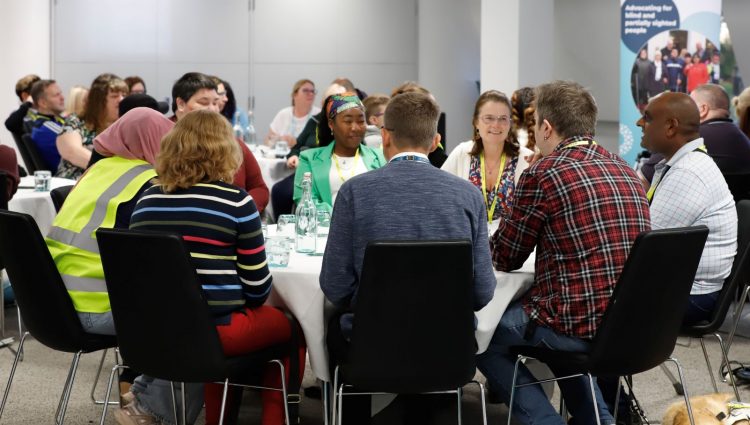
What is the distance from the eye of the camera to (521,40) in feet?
28.9

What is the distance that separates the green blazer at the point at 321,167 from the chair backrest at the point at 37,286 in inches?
65.9

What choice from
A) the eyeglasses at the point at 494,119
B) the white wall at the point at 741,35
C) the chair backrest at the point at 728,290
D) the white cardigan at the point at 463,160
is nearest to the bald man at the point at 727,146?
the white cardigan at the point at 463,160

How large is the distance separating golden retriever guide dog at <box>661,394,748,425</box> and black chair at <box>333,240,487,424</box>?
0.96 m

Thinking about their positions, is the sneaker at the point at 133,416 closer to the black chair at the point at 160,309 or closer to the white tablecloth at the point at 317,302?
the black chair at the point at 160,309

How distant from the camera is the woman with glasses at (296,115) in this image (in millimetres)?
9219

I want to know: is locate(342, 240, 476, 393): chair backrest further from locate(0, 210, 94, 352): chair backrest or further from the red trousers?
locate(0, 210, 94, 352): chair backrest

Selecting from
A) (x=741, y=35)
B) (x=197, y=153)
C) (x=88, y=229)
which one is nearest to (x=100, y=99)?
(x=88, y=229)

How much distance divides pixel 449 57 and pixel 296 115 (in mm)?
2380

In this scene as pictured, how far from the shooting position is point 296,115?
30.9ft

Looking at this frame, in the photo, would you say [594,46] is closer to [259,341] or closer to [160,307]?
[259,341]

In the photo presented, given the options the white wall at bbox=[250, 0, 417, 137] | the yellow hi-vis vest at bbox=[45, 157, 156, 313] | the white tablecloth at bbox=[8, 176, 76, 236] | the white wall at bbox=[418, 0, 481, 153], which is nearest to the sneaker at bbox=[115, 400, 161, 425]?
the yellow hi-vis vest at bbox=[45, 157, 156, 313]

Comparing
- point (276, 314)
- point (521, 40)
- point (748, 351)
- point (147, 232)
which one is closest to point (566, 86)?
point (276, 314)

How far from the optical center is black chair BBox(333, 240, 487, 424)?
2711 mm

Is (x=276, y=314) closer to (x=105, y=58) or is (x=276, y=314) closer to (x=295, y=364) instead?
(x=295, y=364)
